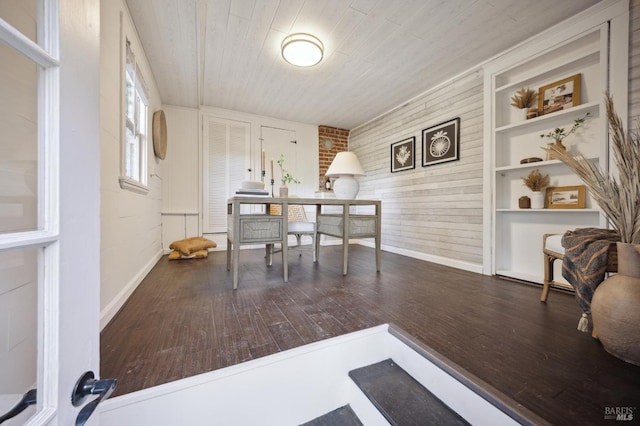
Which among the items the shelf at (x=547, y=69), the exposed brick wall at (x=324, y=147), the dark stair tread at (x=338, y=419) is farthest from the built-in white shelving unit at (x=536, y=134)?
the exposed brick wall at (x=324, y=147)

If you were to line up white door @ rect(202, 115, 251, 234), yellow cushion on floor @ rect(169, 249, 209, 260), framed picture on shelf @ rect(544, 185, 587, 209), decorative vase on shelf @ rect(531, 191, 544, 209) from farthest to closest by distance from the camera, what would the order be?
white door @ rect(202, 115, 251, 234) → yellow cushion on floor @ rect(169, 249, 209, 260) → decorative vase on shelf @ rect(531, 191, 544, 209) → framed picture on shelf @ rect(544, 185, 587, 209)

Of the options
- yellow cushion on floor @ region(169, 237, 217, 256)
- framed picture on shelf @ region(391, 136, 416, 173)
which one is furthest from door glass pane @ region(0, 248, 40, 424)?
framed picture on shelf @ region(391, 136, 416, 173)

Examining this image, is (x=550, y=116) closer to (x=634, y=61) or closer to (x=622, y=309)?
(x=634, y=61)

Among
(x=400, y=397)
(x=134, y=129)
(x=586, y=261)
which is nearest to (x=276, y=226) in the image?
(x=400, y=397)

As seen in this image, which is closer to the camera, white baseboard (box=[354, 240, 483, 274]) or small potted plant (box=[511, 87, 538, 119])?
small potted plant (box=[511, 87, 538, 119])

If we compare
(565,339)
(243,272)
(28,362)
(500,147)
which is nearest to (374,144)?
(500,147)

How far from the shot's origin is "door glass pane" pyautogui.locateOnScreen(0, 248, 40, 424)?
1.34 ft

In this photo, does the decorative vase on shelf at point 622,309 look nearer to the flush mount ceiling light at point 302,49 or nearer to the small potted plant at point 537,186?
the small potted plant at point 537,186

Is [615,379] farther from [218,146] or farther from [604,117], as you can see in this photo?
[218,146]

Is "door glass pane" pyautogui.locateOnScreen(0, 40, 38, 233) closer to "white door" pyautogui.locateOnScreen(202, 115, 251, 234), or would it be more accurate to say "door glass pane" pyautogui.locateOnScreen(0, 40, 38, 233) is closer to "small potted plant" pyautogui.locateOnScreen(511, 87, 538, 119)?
"small potted plant" pyautogui.locateOnScreen(511, 87, 538, 119)

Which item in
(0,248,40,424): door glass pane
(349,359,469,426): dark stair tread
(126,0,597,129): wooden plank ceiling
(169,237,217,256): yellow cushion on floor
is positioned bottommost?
(349,359,469,426): dark stair tread

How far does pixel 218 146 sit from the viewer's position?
3.87 meters

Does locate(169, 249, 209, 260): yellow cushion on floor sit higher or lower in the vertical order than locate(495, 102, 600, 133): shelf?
lower

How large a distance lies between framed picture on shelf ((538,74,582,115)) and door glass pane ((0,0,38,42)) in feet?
10.4
